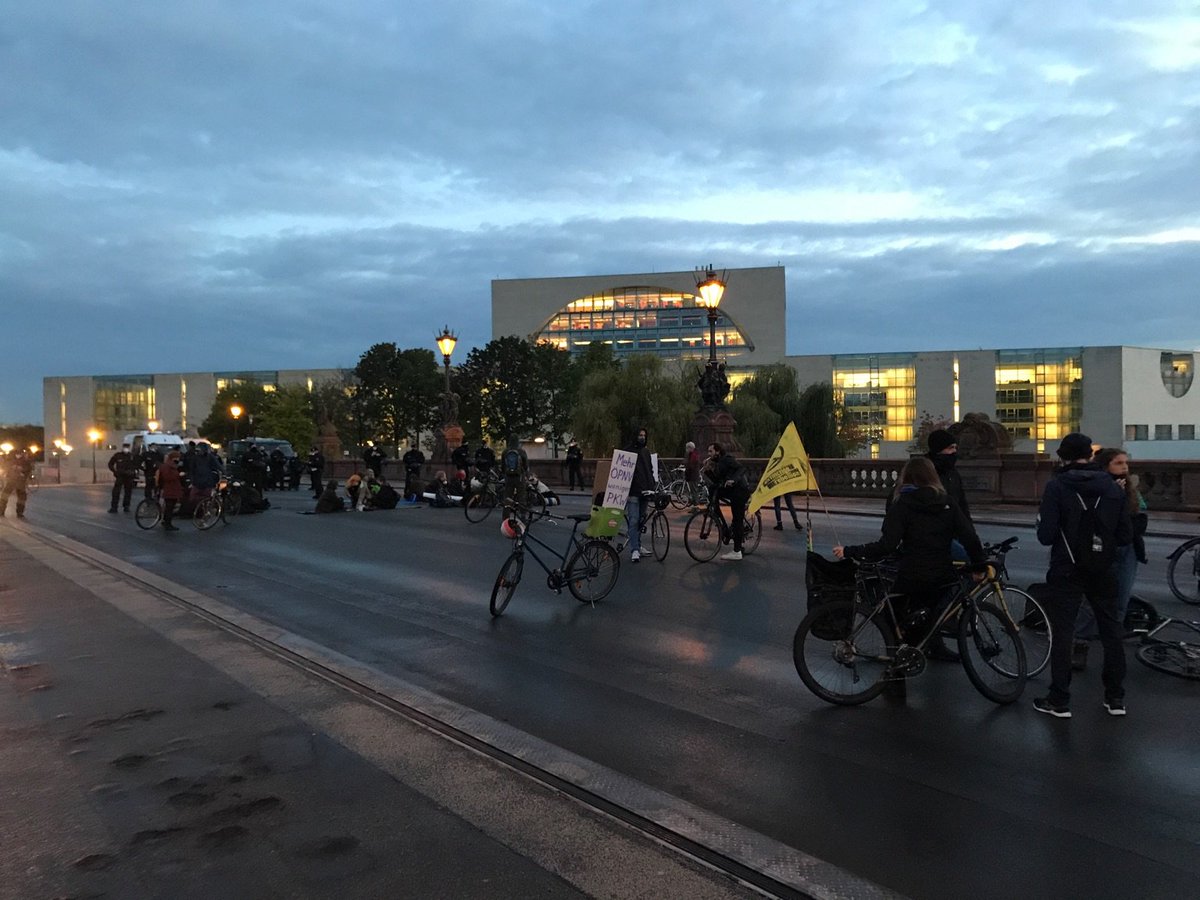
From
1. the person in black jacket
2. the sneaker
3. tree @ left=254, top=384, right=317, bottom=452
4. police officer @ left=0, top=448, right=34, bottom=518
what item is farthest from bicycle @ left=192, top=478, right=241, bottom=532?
tree @ left=254, top=384, right=317, bottom=452

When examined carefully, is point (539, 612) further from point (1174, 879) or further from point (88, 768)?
point (1174, 879)

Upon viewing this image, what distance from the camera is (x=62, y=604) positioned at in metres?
10.4

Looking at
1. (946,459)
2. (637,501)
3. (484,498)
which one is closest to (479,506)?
(484,498)

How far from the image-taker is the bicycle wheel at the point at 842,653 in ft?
20.2

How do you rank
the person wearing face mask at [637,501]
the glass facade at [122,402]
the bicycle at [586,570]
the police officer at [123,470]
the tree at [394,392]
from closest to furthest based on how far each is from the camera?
the bicycle at [586,570]
the person wearing face mask at [637,501]
the police officer at [123,470]
the tree at [394,392]
the glass facade at [122,402]

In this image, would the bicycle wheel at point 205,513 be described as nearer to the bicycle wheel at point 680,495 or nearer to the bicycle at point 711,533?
the bicycle wheel at point 680,495

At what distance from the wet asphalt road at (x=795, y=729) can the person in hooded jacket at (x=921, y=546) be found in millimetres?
669

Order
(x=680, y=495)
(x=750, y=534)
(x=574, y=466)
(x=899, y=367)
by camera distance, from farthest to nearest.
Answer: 1. (x=899, y=367)
2. (x=574, y=466)
3. (x=680, y=495)
4. (x=750, y=534)

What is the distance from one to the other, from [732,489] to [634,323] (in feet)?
360

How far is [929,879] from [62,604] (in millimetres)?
9926

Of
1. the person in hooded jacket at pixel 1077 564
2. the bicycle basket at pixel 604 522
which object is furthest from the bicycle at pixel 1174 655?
the bicycle basket at pixel 604 522

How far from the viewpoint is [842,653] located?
245 inches

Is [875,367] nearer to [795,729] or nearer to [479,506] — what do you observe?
[479,506]

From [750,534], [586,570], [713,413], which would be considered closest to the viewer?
[586,570]
